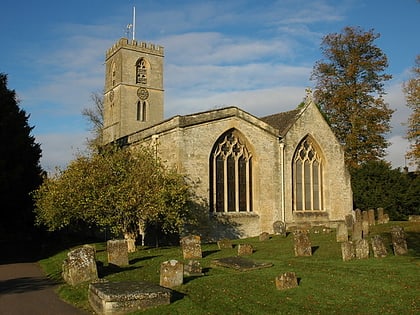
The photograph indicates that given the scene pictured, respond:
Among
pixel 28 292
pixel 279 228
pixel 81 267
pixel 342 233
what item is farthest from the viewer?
pixel 279 228

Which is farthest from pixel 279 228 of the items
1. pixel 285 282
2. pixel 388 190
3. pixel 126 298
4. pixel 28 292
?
pixel 126 298

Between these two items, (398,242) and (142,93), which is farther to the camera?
(142,93)

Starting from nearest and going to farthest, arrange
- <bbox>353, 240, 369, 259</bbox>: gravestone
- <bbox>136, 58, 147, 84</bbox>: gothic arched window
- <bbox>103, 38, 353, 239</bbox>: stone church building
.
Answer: <bbox>353, 240, 369, 259</bbox>: gravestone, <bbox>103, 38, 353, 239</bbox>: stone church building, <bbox>136, 58, 147, 84</bbox>: gothic arched window

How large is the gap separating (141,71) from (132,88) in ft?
8.94

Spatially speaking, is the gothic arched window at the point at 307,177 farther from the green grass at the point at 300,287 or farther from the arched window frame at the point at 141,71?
the arched window frame at the point at 141,71

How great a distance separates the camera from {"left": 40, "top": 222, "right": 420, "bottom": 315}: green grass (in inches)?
364

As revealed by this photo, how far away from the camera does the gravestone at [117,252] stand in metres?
15.4

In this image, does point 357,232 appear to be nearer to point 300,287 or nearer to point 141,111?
point 300,287

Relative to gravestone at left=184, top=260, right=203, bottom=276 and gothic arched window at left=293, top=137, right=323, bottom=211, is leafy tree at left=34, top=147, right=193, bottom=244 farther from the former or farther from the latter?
gothic arched window at left=293, top=137, right=323, bottom=211

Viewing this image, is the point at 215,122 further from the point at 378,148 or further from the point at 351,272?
the point at 378,148

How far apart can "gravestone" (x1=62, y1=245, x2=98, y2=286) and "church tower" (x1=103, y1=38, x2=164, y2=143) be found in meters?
32.1

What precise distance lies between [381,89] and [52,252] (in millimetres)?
28977

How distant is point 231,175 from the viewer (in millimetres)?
25766

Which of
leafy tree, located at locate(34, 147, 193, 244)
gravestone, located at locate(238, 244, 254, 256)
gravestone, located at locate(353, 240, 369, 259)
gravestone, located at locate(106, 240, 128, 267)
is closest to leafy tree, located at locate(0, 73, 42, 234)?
leafy tree, located at locate(34, 147, 193, 244)
